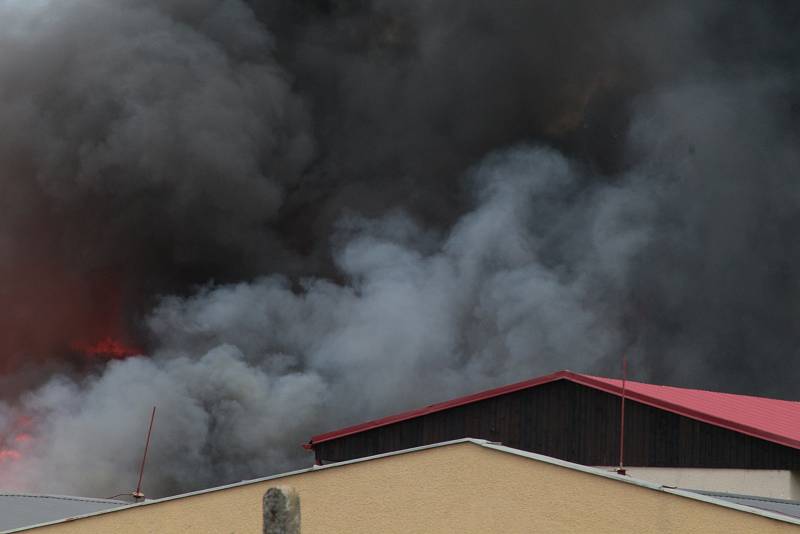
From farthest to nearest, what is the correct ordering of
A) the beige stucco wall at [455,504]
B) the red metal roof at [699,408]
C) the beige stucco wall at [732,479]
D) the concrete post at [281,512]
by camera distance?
the red metal roof at [699,408] → the beige stucco wall at [732,479] → the beige stucco wall at [455,504] → the concrete post at [281,512]

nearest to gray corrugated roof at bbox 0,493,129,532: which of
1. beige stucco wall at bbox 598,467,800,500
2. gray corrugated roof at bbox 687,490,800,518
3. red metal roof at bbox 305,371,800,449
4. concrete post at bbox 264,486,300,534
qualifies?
red metal roof at bbox 305,371,800,449

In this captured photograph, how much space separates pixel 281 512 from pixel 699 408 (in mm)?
12835

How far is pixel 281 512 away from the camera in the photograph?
7.92 metres

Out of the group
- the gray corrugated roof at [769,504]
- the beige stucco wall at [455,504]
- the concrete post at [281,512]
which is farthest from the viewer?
the gray corrugated roof at [769,504]

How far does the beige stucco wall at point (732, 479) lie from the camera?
1747cm

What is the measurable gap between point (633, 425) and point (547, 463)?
8.03 m

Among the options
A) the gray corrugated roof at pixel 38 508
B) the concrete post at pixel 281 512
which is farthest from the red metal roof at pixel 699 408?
the concrete post at pixel 281 512

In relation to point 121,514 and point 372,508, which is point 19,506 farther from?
point 372,508

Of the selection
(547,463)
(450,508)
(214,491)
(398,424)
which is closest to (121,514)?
(214,491)

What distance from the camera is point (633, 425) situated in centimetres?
1902

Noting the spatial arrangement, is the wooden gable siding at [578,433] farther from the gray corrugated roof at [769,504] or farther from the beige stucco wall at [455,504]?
the beige stucco wall at [455,504]

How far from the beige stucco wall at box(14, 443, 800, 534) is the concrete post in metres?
4.02

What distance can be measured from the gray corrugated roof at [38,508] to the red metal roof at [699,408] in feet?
15.5

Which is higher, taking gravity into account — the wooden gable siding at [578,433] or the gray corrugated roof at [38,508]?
the wooden gable siding at [578,433]
